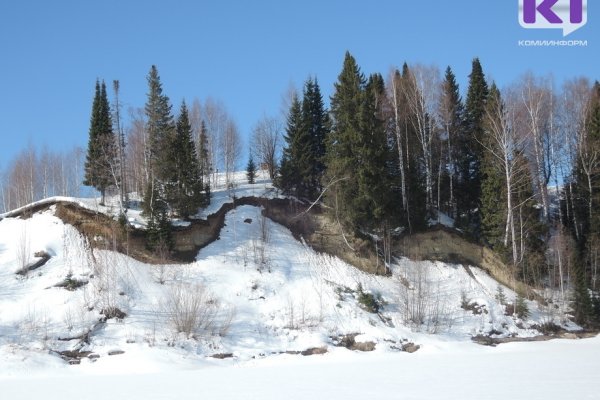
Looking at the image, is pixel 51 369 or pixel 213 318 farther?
pixel 213 318

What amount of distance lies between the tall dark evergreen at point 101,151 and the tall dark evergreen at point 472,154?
87.2ft

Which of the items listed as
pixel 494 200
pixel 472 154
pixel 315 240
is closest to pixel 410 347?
pixel 315 240

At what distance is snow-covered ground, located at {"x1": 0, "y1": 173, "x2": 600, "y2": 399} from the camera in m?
13.8

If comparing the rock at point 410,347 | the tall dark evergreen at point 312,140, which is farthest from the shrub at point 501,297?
the tall dark evergreen at point 312,140

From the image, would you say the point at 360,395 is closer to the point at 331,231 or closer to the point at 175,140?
the point at 331,231

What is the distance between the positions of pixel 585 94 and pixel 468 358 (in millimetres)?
32133

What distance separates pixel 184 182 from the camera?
3428cm

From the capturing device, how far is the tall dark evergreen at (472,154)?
128ft

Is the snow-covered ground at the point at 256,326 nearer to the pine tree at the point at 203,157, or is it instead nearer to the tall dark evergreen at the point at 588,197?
the tall dark evergreen at the point at 588,197

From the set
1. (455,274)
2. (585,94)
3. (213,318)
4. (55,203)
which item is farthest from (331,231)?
(585,94)

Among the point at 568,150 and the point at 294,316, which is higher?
the point at 568,150

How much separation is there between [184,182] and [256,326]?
13.3 metres

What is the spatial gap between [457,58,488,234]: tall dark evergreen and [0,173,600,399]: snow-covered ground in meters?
8.82

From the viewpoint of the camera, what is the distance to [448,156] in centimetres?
4116
